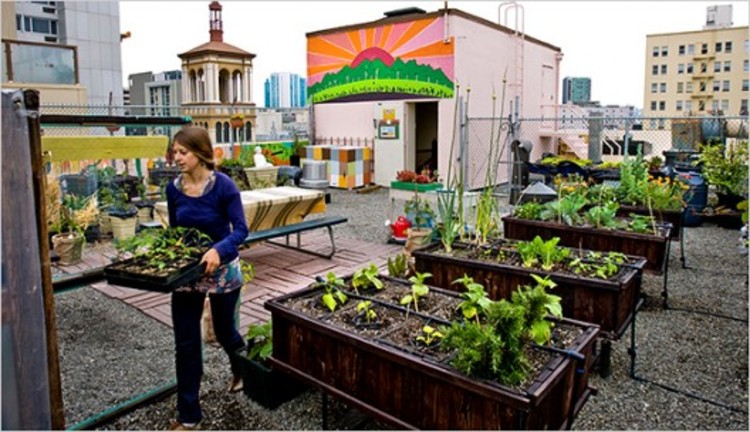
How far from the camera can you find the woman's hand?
254 cm

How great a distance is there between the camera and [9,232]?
1.58 meters

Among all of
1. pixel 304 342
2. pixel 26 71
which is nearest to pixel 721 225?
pixel 304 342

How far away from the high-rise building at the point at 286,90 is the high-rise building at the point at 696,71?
5457 centimetres

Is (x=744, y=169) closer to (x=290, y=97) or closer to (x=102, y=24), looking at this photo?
(x=290, y=97)

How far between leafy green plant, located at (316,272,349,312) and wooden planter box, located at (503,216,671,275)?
2356 millimetres

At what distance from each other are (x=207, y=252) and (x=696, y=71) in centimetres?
7613

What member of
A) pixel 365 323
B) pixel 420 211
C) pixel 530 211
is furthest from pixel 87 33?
pixel 365 323

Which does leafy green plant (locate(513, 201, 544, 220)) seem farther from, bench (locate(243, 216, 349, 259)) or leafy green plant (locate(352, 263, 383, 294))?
leafy green plant (locate(352, 263, 383, 294))

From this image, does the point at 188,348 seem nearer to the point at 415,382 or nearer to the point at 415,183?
the point at 415,382

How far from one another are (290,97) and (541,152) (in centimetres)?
731

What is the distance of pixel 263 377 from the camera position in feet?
9.61

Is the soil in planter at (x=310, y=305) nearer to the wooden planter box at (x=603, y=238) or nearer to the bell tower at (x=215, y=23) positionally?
the wooden planter box at (x=603, y=238)

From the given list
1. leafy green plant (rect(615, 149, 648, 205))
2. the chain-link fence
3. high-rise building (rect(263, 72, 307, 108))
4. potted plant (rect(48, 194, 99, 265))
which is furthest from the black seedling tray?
high-rise building (rect(263, 72, 307, 108))

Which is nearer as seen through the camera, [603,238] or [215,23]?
[603,238]
